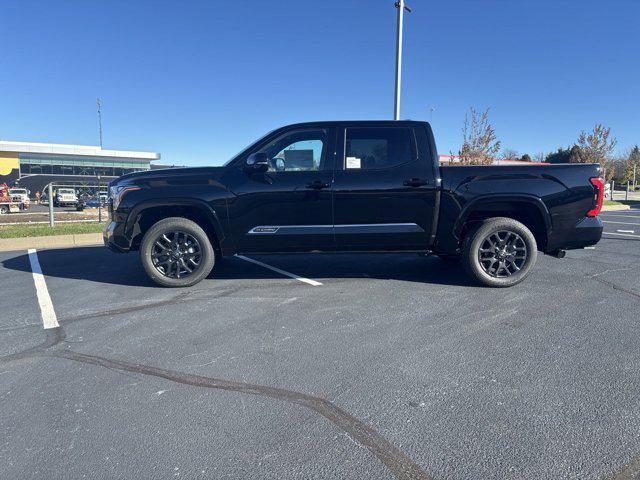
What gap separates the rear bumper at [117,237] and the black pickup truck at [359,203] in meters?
0.02

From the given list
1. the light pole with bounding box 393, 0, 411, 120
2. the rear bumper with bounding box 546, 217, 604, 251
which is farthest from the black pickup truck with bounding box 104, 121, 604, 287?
the light pole with bounding box 393, 0, 411, 120

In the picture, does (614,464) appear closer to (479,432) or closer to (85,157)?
(479,432)

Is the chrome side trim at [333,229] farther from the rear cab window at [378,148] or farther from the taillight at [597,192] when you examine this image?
the taillight at [597,192]

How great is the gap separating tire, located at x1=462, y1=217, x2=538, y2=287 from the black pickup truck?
12 millimetres

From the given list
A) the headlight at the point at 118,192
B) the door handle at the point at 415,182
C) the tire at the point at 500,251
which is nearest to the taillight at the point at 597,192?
the tire at the point at 500,251

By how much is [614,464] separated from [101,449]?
8.38 feet

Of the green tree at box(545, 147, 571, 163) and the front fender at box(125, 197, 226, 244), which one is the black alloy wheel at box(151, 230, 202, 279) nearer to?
the front fender at box(125, 197, 226, 244)

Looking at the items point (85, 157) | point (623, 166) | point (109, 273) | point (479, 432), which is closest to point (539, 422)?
point (479, 432)

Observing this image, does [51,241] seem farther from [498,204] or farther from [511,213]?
[511,213]

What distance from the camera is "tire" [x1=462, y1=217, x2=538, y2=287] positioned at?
16.5ft

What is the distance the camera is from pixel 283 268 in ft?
20.9

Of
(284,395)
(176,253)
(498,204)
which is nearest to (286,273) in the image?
(176,253)

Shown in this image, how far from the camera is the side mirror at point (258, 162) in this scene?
495 centimetres

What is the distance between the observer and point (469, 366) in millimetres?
3049
